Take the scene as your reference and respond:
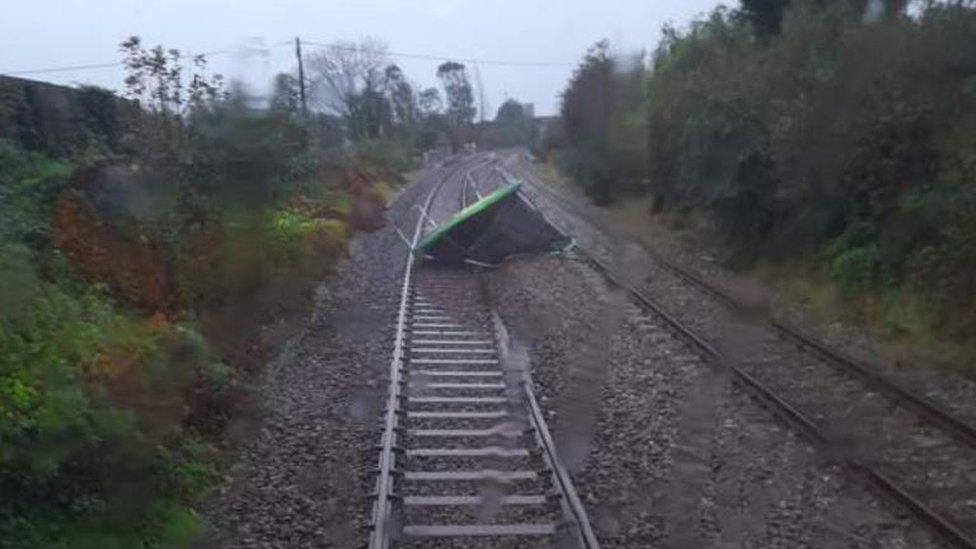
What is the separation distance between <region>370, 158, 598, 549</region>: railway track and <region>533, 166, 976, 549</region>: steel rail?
85.7 inches

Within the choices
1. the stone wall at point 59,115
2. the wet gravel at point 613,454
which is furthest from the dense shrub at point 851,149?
the stone wall at point 59,115

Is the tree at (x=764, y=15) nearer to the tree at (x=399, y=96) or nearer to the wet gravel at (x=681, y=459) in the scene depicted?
the wet gravel at (x=681, y=459)

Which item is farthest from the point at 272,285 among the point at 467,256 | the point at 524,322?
the point at 467,256

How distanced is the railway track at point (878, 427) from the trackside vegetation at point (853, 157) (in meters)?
1.57

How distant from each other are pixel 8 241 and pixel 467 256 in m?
12.3

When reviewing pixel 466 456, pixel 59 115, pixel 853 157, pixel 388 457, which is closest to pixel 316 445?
pixel 388 457

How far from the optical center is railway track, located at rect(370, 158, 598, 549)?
6891mm

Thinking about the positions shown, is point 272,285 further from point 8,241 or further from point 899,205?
point 899,205

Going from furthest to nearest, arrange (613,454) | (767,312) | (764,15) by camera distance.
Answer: (764,15)
(767,312)
(613,454)

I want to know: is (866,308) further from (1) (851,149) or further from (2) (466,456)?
(2) (466,456)

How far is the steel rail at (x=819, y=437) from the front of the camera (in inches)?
264

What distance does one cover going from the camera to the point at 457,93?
382 feet

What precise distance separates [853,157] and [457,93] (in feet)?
335

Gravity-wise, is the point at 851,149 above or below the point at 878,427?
above
